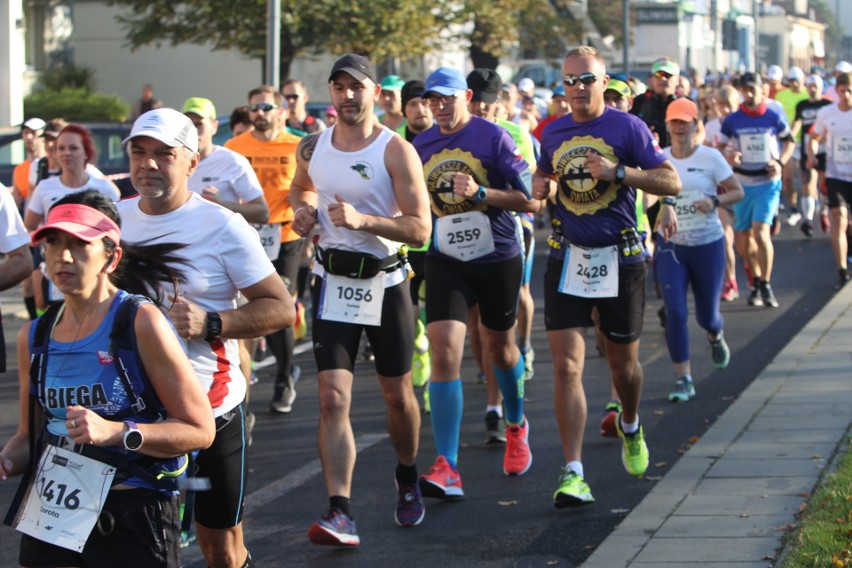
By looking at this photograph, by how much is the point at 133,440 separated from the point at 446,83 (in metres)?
3.93

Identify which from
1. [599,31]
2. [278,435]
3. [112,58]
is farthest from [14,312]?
[599,31]

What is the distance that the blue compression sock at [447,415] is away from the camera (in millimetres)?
7258

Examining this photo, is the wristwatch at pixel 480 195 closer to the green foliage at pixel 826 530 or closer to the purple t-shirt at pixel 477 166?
the purple t-shirt at pixel 477 166

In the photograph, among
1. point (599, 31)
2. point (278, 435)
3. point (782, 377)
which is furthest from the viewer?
point (599, 31)

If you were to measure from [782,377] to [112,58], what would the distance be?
111 feet

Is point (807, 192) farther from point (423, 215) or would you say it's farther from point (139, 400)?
point (139, 400)

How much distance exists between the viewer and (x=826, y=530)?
5598mm

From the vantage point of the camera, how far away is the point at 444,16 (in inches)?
1271

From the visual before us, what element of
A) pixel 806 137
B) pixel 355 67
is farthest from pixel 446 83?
pixel 806 137

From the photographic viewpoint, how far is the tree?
2773cm

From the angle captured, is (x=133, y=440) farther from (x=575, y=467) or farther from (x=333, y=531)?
(x=575, y=467)

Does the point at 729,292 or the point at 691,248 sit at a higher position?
the point at 691,248

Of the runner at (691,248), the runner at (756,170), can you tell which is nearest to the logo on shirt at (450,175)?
the runner at (691,248)

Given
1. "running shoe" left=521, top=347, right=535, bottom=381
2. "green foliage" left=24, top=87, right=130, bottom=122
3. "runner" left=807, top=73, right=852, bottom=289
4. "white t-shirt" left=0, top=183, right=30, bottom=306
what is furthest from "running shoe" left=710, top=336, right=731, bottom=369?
"green foliage" left=24, top=87, right=130, bottom=122
